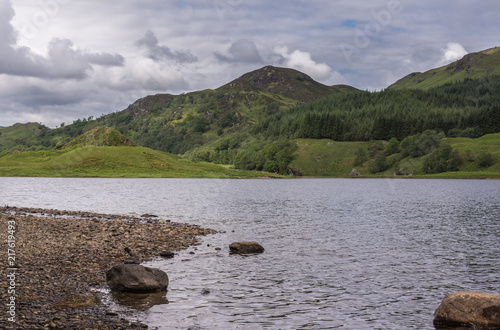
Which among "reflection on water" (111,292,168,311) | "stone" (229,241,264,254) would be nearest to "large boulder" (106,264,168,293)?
"reflection on water" (111,292,168,311)

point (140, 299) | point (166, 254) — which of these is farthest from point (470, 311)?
point (166, 254)

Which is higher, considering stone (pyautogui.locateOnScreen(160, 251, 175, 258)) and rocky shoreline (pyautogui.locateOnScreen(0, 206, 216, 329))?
rocky shoreline (pyautogui.locateOnScreen(0, 206, 216, 329))

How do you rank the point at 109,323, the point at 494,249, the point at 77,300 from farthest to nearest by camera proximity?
the point at 494,249 → the point at 77,300 → the point at 109,323

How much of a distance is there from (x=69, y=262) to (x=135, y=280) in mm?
7266

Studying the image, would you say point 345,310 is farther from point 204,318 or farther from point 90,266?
point 90,266

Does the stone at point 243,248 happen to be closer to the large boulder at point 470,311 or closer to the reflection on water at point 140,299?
the reflection on water at point 140,299

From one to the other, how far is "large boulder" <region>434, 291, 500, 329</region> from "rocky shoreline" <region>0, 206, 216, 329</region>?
13.7 meters

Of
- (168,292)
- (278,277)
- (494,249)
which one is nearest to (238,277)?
(278,277)

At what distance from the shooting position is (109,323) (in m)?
17.3

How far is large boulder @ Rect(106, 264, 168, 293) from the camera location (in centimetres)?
2256

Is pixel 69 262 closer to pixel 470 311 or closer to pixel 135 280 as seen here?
pixel 135 280

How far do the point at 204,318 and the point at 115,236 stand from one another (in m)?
21.9

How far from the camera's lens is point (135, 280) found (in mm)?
22672

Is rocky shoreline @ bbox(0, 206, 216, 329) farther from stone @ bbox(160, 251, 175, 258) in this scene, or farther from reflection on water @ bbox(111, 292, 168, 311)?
reflection on water @ bbox(111, 292, 168, 311)
